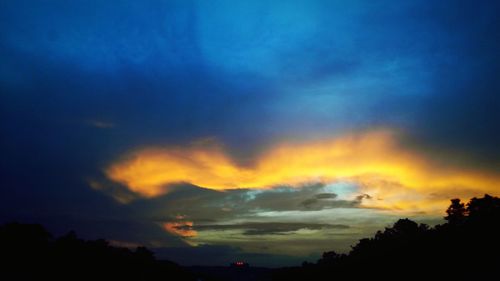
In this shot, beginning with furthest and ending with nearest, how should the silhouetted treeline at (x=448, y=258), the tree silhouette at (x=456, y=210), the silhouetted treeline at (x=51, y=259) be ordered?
the tree silhouette at (x=456, y=210), the silhouetted treeline at (x=51, y=259), the silhouetted treeline at (x=448, y=258)

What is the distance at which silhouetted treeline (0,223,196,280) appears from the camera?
7338 cm

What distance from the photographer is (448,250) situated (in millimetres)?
68188

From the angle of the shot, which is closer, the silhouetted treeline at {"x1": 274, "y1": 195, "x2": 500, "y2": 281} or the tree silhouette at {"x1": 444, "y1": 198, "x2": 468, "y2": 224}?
the silhouetted treeline at {"x1": 274, "y1": 195, "x2": 500, "y2": 281}

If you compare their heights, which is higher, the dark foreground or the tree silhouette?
the tree silhouette

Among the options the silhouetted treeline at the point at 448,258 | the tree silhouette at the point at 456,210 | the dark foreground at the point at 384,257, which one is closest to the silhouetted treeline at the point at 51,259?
the dark foreground at the point at 384,257

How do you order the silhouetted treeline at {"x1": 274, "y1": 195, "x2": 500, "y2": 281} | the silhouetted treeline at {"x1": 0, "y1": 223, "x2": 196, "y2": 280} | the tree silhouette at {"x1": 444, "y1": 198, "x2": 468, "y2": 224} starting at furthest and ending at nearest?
1. the tree silhouette at {"x1": 444, "y1": 198, "x2": 468, "y2": 224}
2. the silhouetted treeline at {"x1": 0, "y1": 223, "x2": 196, "y2": 280}
3. the silhouetted treeline at {"x1": 274, "y1": 195, "x2": 500, "y2": 281}

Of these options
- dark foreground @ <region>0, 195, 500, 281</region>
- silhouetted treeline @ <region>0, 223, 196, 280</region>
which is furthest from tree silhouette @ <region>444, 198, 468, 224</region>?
silhouetted treeline @ <region>0, 223, 196, 280</region>

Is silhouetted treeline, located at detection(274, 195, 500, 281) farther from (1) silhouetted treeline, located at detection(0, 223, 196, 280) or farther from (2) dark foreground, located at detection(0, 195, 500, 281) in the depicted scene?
(1) silhouetted treeline, located at detection(0, 223, 196, 280)

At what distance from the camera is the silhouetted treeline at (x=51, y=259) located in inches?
2889

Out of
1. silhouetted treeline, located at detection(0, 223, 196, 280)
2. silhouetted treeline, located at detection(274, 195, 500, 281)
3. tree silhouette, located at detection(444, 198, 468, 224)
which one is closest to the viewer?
silhouetted treeline, located at detection(274, 195, 500, 281)

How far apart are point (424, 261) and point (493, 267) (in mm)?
12817

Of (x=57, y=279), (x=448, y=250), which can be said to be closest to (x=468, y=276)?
(x=448, y=250)

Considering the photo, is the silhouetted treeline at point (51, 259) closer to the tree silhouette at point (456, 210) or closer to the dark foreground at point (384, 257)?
the dark foreground at point (384, 257)

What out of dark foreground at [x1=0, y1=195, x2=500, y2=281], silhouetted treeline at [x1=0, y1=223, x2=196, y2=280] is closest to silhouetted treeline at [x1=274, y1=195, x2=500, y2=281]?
dark foreground at [x1=0, y1=195, x2=500, y2=281]
